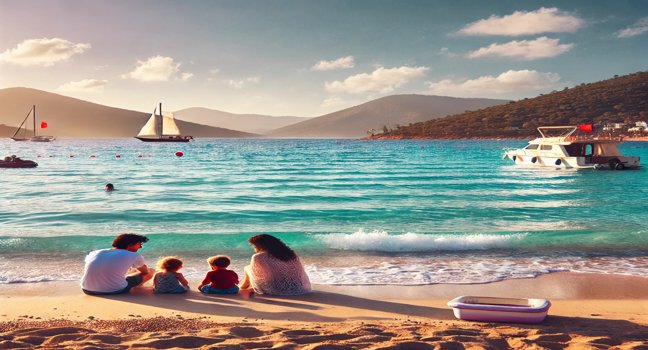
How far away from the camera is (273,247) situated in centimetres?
874

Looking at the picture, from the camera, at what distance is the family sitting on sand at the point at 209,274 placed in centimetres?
875

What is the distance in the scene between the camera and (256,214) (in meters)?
20.0

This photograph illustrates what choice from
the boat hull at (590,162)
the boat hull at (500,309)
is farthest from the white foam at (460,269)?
the boat hull at (590,162)

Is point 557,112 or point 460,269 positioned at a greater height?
point 557,112

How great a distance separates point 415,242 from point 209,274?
6.51 metres

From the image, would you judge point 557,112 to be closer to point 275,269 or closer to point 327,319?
point 275,269

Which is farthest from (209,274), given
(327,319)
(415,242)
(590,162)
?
(590,162)

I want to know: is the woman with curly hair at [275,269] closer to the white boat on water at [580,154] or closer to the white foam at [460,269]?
the white foam at [460,269]

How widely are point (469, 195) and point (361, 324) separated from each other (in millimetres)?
20259

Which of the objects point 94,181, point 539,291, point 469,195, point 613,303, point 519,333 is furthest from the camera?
point 94,181

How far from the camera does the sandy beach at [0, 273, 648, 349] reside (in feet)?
20.5

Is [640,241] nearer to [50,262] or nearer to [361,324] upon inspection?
[361,324]

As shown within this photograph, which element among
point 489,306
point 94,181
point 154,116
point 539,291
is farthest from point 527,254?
point 154,116

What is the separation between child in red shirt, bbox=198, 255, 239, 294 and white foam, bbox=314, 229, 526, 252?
16.6ft
